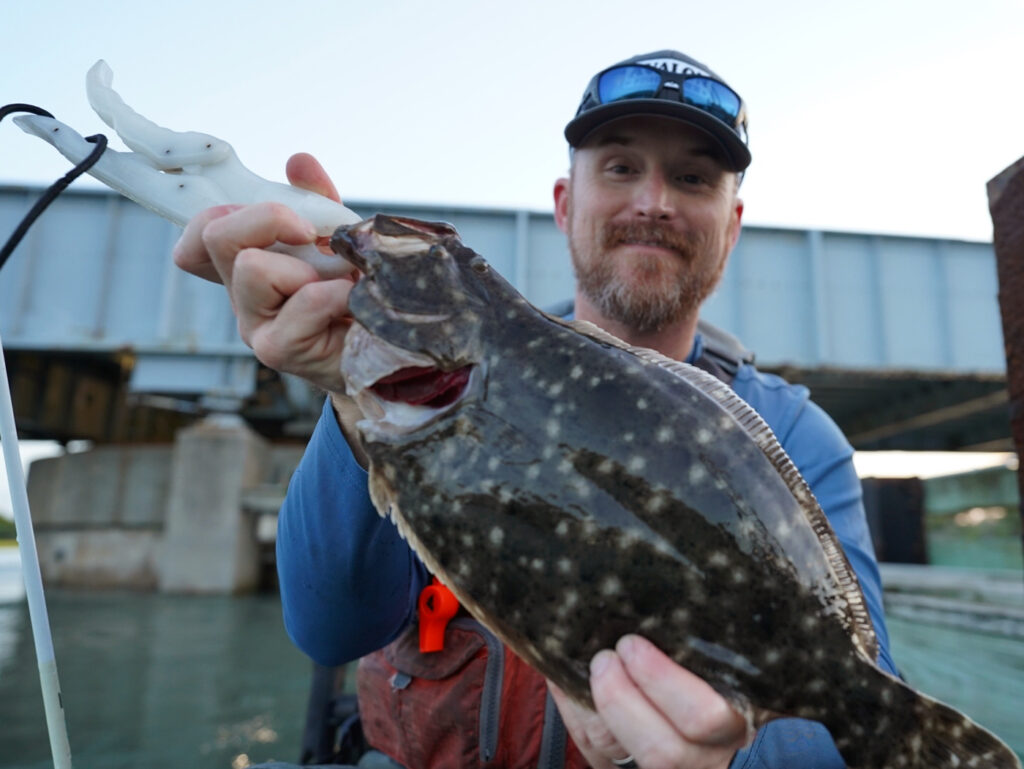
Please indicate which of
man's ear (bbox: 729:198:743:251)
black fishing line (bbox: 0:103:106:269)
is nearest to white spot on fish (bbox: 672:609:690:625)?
black fishing line (bbox: 0:103:106:269)

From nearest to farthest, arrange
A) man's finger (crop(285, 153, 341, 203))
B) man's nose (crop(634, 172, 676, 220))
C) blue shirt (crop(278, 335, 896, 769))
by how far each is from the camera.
Result: man's finger (crop(285, 153, 341, 203))
blue shirt (crop(278, 335, 896, 769))
man's nose (crop(634, 172, 676, 220))

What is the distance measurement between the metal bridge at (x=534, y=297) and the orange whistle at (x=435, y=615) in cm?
902

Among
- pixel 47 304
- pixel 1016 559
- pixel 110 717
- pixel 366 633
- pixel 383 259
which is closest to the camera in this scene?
pixel 383 259

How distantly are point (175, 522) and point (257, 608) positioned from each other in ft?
9.28

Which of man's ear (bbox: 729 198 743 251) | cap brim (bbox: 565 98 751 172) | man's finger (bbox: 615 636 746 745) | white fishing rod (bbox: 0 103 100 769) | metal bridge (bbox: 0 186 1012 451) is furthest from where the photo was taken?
metal bridge (bbox: 0 186 1012 451)

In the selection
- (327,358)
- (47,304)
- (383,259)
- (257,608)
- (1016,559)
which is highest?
(47,304)

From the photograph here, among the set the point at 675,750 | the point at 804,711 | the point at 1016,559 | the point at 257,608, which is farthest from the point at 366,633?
the point at 1016,559

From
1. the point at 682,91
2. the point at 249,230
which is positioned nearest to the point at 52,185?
the point at 249,230

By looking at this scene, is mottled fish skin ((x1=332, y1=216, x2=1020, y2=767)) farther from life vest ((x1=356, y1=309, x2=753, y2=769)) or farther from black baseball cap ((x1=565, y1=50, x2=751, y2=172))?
black baseball cap ((x1=565, y1=50, x2=751, y2=172))

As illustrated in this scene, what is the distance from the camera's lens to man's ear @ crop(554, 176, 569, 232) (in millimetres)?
3701

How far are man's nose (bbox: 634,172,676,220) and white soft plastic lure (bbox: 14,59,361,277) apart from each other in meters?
1.73

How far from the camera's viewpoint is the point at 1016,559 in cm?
1236

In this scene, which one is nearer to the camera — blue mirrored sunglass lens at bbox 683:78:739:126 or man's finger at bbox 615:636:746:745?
man's finger at bbox 615:636:746:745

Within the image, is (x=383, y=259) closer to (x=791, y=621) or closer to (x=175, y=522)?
(x=791, y=621)
